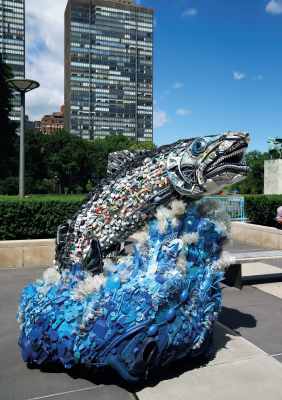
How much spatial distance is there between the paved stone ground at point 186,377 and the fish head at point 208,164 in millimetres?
1747

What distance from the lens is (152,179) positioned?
3.04 m

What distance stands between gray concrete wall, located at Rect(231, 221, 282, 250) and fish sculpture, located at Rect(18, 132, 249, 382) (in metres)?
7.23

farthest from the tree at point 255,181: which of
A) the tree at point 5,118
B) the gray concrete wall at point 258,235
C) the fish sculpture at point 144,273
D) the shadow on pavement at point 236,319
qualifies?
the fish sculpture at point 144,273

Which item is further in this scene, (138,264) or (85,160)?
(85,160)

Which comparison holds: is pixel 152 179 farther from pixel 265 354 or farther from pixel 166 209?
pixel 265 354

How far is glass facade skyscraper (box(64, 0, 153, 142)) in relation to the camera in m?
114

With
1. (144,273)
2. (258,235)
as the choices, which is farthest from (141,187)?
(258,235)

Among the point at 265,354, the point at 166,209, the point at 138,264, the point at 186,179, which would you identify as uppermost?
the point at 186,179

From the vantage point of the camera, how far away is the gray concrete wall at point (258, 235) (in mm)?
9709

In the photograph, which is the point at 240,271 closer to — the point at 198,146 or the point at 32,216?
the point at 198,146

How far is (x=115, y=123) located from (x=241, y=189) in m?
71.5

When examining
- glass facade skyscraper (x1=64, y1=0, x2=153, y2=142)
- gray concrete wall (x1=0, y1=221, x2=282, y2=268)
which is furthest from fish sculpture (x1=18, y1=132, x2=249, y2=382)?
glass facade skyscraper (x1=64, y1=0, x2=153, y2=142)

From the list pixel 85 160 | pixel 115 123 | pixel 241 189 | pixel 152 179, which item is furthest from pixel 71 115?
pixel 152 179

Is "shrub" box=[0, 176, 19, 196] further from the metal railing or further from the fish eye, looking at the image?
the fish eye
